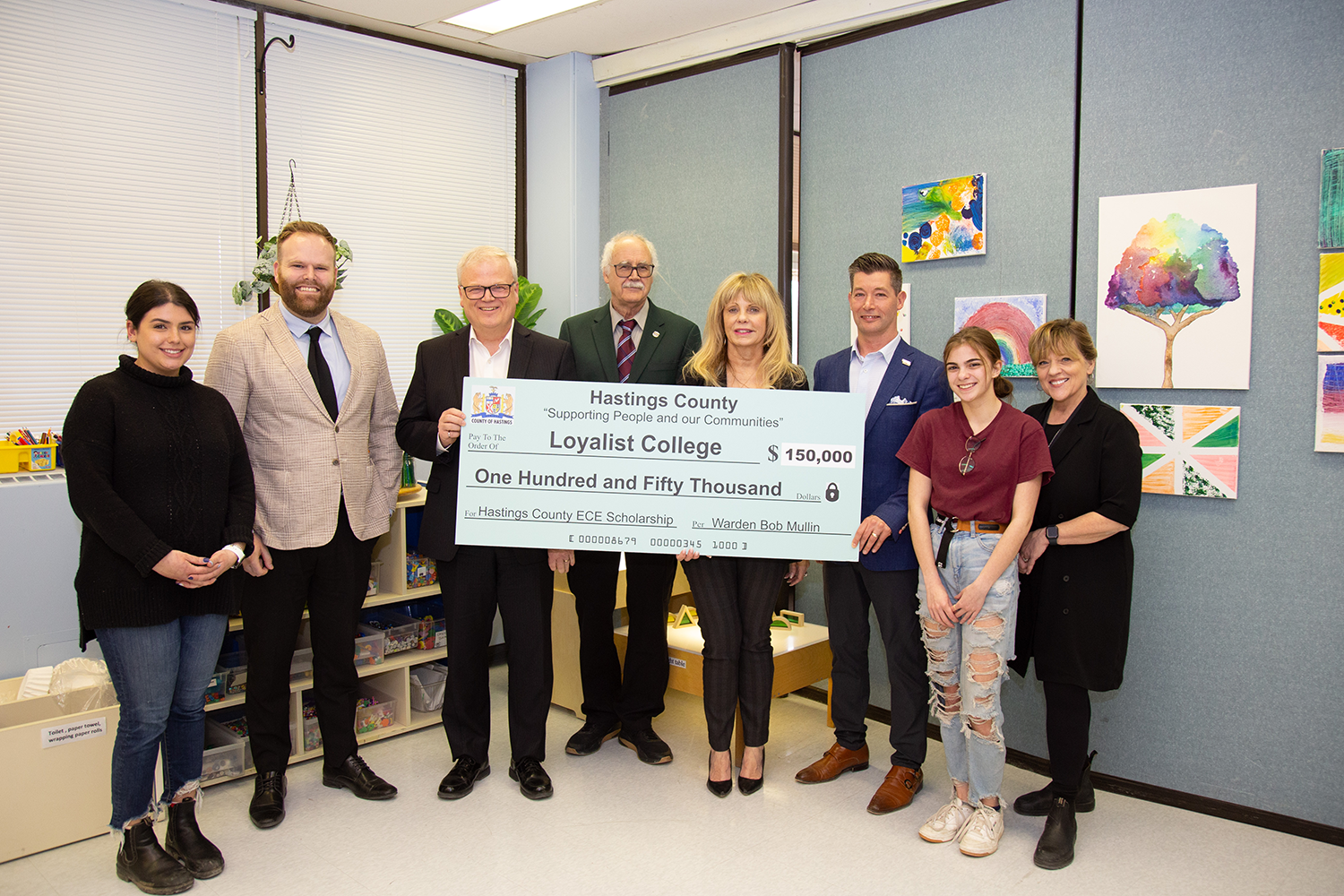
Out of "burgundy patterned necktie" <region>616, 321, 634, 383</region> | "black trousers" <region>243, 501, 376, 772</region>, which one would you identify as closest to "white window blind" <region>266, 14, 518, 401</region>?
"black trousers" <region>243, 501, 376, 772</region>

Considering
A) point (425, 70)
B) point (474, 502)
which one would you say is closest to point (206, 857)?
point (474, 502)

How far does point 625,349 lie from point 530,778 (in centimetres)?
151

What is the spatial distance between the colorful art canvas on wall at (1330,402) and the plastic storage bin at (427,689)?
10.5 feet

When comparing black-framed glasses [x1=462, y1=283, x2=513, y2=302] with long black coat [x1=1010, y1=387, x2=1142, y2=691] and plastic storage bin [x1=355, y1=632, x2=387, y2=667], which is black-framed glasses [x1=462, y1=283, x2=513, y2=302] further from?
long black coat [x1=1010, y1=387, x2=1142, y2=691]

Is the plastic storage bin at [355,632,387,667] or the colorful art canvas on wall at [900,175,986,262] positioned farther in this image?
the plastic storage bin at [355,632,387,667]

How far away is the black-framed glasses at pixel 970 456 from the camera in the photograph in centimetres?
262

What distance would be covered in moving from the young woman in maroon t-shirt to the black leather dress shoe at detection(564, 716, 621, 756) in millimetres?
1264

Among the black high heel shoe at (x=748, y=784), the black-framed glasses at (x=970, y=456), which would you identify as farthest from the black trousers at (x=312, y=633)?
the black-framed glasses at (x=970, y=456)

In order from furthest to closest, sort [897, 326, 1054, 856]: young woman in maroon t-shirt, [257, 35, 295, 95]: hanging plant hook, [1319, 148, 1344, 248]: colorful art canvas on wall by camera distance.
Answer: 1. [257, 35, 295, 95]: hanging plant hook
2. [1319, 148, 1344, 248]: colorful art canvas on wall
3. [897, 326, 1054, 856]: young woman in maroon t-shirt

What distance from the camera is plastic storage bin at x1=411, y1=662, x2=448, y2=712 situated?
3.73m

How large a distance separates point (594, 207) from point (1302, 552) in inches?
137

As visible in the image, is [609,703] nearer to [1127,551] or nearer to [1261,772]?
[1127,551]

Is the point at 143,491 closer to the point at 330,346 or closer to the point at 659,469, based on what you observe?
the point at 330,346

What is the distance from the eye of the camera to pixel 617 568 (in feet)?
11.1
